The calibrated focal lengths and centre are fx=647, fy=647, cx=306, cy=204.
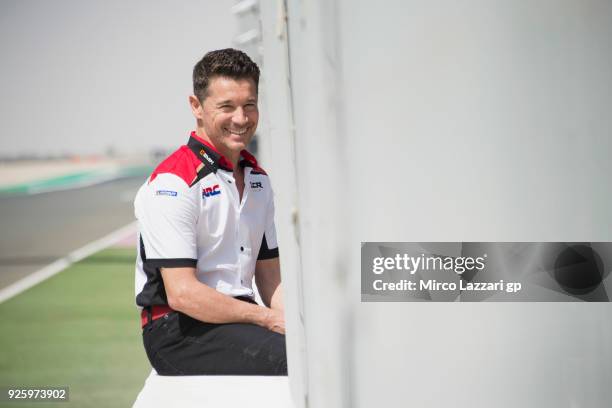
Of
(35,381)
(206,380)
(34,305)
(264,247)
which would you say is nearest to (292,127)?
(206,380)

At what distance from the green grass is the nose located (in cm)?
194

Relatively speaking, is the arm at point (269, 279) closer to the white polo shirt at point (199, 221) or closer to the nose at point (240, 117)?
the white polo shirt at point (199, 221)

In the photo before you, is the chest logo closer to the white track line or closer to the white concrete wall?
the white concrete wall

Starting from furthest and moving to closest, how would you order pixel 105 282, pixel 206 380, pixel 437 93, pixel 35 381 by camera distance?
pixel 105 282, pixel 35 381, pixel 206 380, pixel 437 93

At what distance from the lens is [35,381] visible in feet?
11.8

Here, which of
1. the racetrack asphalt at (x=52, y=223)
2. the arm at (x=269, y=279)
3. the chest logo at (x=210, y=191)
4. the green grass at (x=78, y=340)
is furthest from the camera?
the racetrack asphalt at (x=52, y=223)

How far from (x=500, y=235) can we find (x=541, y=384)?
282 millimetres

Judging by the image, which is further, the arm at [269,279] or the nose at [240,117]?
the arm at [269,279]

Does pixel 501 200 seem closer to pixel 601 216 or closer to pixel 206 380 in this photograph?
pixel 601 216

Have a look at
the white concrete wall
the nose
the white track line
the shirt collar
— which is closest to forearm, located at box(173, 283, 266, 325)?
the shirt collar

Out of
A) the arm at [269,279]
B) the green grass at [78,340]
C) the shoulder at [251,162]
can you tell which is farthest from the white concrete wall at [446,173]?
the green grass at [78,340]

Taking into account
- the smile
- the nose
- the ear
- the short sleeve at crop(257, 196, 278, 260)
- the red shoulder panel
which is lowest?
the short sleeve at crop(257, 196, 278, 260)

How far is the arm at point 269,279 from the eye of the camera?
2221 millimetres

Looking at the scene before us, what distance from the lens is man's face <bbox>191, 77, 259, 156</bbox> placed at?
181cm
